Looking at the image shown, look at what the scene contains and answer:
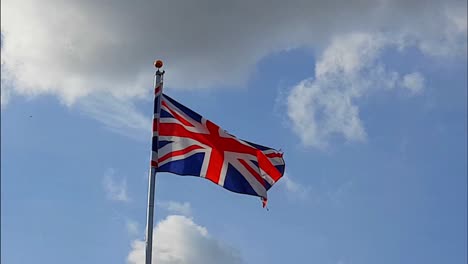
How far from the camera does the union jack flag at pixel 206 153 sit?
39.8m

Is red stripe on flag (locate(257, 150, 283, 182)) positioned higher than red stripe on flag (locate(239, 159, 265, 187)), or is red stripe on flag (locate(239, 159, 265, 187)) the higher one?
red stripe on flag (locate(257, 150, 283, 182))

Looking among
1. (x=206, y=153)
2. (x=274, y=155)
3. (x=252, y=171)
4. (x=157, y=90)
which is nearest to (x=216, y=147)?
(x=206, y=153)

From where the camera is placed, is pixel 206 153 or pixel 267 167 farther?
pixel 267 167

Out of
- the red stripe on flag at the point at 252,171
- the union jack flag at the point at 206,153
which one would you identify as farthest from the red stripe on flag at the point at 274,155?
the red stripe on flag at the point at 252,171

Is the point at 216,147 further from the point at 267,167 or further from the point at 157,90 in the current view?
the point at 157,90

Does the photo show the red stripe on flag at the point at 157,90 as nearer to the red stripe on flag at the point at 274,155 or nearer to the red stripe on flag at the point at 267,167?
the red stripe on flag at the point at 267,167

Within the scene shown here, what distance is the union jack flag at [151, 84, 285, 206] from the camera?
131 feet

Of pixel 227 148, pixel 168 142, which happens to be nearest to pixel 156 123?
pixel 168 142

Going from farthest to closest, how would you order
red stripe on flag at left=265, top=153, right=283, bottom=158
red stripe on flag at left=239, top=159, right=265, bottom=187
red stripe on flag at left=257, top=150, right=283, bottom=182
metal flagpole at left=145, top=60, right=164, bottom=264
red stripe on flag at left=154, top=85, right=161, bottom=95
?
red stripe on flag at left=265, top=153, right=283, bottom=158 → red stripe on flag at left=257, top=150, right=283, bottom=182 → red stripe on flag at left=239, top=159, right=265, bottom=187 → red stripe on flag at left=154, top=85, right=161, bottom=95 → metal flagpole at left=145, top=60, right=164, bottom=264

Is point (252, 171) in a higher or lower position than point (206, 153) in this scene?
lower

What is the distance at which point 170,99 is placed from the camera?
4128cm

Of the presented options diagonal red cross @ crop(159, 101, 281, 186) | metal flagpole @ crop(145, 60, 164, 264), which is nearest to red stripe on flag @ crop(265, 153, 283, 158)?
diagonal red cross @ crop(159, 101, 281, 186)

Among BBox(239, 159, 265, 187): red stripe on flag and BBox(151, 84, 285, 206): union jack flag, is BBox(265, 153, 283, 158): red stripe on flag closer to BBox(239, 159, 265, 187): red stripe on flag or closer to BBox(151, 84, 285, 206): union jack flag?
BBox(151, 84, 285, 206): union jack flag

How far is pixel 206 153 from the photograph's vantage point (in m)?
40.8
